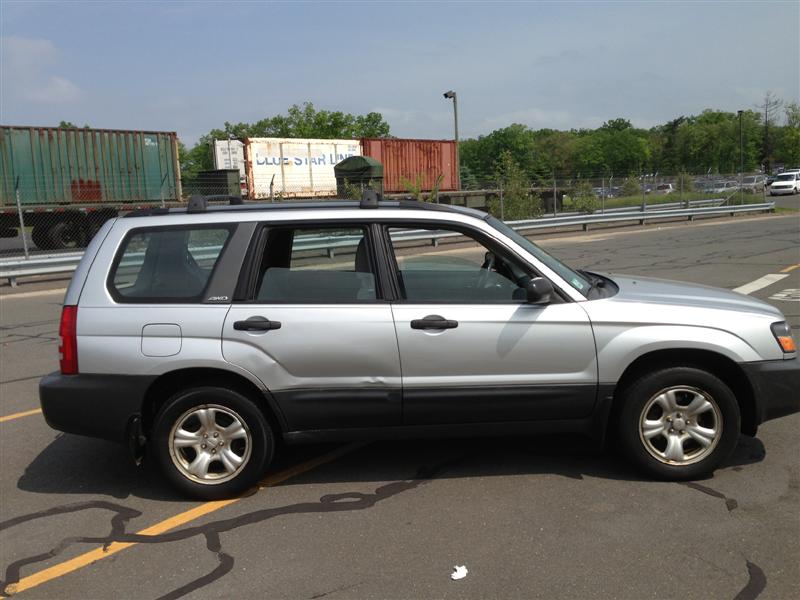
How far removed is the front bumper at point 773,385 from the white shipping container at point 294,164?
26.3 meters

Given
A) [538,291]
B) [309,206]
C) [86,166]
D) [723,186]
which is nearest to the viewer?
[538,291]

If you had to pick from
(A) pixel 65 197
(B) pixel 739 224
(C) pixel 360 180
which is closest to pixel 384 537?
(A) pixel 65 197

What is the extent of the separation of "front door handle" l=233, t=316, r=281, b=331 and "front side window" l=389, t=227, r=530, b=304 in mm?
751

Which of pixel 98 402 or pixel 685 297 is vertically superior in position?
pixel 685 297

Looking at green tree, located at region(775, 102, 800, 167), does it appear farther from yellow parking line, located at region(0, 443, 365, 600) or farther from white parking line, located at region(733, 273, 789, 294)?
yellow parking line, located at region(0, 443, 365, 600)

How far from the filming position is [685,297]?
14.2ft

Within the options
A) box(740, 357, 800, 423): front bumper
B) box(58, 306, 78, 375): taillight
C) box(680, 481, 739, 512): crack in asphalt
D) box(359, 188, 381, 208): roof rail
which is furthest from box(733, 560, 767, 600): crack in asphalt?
box(58, 306, 78, 375): taillight

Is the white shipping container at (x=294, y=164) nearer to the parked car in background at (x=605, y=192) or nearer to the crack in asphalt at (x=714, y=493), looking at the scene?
the parked car in background at (x=605, y=192)

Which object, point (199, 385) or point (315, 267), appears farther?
point (315, 267)

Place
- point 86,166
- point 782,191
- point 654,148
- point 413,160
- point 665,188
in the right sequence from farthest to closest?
point 654,148, point 782,191, point 665,188, point 413,160, point 86,166

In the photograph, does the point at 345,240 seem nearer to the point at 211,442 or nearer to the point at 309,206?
the point at 309,206

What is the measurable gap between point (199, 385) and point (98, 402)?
0.57 metres

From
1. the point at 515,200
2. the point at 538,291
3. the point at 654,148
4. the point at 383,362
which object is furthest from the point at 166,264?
the point at 654,148

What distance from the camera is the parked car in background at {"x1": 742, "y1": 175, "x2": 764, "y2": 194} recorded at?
148 feet
